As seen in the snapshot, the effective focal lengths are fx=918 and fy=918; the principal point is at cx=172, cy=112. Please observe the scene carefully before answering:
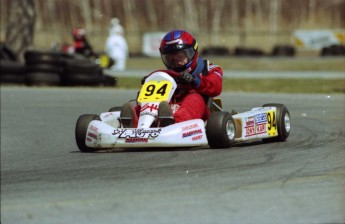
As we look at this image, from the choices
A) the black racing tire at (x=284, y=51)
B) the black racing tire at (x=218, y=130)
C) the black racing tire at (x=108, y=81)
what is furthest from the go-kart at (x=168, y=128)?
the black racing tire at (x=284, y=51)

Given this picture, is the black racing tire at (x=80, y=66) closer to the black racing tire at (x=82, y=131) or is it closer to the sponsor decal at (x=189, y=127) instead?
the black racing tire at (x=82, y=131)

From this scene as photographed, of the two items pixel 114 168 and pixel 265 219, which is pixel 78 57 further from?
pixel 265 219

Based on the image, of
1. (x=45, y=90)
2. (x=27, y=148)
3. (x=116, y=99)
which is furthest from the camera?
(x=45, y=90)

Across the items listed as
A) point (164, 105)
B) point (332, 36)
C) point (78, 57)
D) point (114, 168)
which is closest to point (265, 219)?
point (114, 168)

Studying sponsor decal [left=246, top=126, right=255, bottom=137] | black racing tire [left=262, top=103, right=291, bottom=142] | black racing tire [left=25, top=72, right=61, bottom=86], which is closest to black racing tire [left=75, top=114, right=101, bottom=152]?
sponsor decal [left=246, top=126, right=255, bottom=137]

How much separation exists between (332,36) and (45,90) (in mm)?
28495

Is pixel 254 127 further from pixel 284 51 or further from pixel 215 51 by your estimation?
pixel 284 51

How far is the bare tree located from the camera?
2183 centimetres

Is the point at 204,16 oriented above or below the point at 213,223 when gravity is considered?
below

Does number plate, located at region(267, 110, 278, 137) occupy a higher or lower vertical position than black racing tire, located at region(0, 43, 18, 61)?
higher

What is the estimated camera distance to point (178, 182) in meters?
5.60

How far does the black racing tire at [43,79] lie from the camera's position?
1783cm

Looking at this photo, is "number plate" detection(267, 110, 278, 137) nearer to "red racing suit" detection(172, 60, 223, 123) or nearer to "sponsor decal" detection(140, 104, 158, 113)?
"red racing suit" detection(172, 60, 223, 123)

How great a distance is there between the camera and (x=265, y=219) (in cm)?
468
